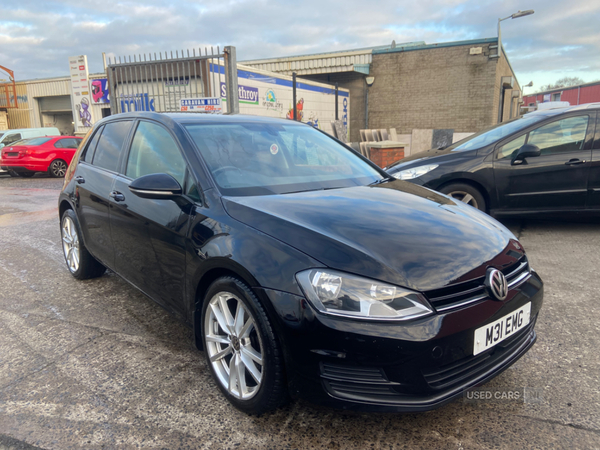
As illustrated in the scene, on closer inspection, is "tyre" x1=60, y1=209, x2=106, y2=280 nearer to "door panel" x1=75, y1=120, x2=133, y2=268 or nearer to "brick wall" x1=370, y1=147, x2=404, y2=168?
"door panel" x1=75, y1=120, x2=133, y2=268

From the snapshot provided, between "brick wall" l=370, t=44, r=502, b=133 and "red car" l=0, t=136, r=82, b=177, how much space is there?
44.1 ft

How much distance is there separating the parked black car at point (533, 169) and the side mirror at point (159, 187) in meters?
3.81

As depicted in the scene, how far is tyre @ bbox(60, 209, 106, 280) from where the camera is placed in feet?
13.6

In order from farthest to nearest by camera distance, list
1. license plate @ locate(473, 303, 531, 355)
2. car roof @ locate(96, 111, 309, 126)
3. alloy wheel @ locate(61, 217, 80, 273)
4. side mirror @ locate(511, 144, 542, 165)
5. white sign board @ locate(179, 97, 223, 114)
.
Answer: white sign board @ locate(179, 97, 223, 114), side mirror @ locate(511, 144, 542, 165), alloy wheel @ locate(61, 217, 80, 273), car roof @ locate(96, 111, 309, 126), license plate @ locate(473, 303, 531, 355)

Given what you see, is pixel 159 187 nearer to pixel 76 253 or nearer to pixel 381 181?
pixel 381 181

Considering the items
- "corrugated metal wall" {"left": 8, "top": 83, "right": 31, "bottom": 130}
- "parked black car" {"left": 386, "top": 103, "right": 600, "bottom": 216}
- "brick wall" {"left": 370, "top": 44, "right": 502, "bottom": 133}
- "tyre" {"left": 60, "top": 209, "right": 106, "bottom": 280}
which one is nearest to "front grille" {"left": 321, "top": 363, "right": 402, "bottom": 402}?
"tyre" {"left": 60, "top": 209, "right": 106, "bottom": 280}

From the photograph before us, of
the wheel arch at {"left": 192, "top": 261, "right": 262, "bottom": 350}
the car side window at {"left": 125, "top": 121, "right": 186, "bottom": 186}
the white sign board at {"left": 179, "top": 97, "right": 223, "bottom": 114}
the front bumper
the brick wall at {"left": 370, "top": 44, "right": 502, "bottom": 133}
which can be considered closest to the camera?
the front bumper

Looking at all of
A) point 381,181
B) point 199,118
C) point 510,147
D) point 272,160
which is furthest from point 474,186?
point 199,118

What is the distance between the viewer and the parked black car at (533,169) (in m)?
5.45

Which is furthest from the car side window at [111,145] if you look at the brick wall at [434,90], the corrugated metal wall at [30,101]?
the corrugated metal wall at [30,101]

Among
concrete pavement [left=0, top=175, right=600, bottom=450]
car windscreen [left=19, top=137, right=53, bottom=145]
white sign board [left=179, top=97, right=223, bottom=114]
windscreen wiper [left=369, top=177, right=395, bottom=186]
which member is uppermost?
white sign board [left=179, top=97, right=223, bottom=114]

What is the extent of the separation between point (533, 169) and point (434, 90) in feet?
50.6

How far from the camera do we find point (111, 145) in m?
3.69

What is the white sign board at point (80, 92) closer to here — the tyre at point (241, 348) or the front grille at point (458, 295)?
the tyre at point (241, 348)
